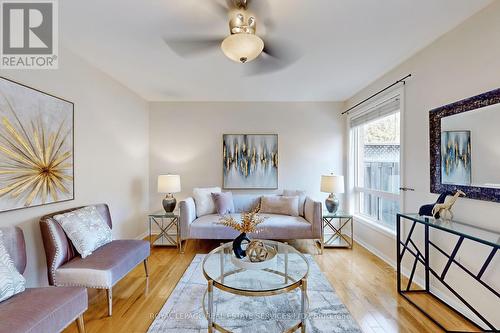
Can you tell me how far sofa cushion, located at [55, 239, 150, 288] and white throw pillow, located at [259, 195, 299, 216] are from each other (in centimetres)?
219

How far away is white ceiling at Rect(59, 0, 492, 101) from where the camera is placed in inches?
69.7

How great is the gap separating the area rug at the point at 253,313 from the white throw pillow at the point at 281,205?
146 cm

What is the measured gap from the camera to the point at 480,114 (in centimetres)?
182

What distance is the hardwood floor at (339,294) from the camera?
186cm

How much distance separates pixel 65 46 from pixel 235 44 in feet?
6.40

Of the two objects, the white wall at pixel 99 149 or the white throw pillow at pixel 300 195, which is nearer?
the white wall at pixel 99 149

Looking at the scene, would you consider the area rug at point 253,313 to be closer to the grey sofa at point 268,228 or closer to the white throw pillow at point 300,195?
the grey sofa at point 268,228

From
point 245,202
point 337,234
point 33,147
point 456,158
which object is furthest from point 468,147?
point 33,147

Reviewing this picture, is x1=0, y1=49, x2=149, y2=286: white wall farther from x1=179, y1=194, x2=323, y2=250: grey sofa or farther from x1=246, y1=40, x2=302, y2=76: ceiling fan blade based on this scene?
x1=246, y1=40, x2=302, y2=76: ceiling fan blade

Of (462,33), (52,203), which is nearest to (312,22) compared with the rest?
(462,33)

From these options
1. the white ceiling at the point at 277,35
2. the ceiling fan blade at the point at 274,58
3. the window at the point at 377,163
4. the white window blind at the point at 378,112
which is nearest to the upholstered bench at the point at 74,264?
the white ceiling at the point at 277,35

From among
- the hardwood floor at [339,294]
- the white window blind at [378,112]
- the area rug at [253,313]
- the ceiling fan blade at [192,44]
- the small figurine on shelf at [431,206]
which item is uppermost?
the ceiling fan blade at [192,44]

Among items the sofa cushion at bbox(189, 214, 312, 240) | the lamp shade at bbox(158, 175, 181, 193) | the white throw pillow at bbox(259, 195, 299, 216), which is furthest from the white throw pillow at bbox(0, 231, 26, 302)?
the white throw pillow at bbox(259, 195, 299, 216)

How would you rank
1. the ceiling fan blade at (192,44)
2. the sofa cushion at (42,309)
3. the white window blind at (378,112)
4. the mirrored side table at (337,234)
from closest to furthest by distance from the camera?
the sofa cushion at (42,309) → the ceiling fan blade at (192,44) → the white window blind at (378,112) → the mirrored side table at (337,234)
